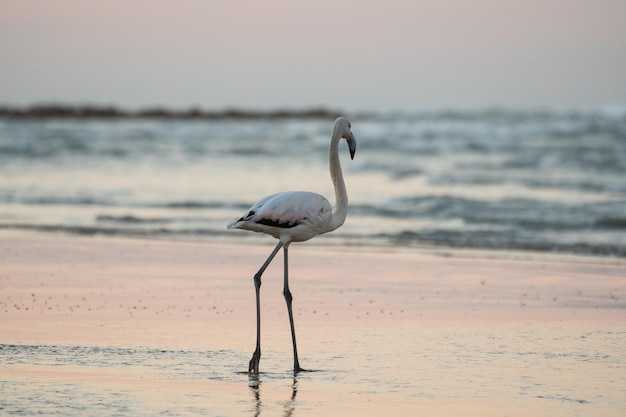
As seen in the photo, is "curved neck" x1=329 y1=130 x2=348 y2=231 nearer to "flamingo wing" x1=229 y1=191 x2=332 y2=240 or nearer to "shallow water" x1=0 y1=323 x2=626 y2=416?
"flamingo wing" x1=229 y1=191 x2=332 y2=240

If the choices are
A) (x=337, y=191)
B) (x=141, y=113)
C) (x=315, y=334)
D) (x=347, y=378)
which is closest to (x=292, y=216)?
(x=337, y=191)

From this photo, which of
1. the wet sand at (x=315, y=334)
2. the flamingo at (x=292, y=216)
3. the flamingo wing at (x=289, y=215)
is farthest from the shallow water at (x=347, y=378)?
the flamingo wing at (x=289, y=215)

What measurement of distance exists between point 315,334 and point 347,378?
58.4 inches

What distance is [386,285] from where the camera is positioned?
10.8 metres

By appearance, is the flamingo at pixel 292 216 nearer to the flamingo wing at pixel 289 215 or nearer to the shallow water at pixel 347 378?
the flamingo wing at pixel 289 215

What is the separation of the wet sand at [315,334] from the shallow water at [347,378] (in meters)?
0.02

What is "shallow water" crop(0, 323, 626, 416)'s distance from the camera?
242 inches

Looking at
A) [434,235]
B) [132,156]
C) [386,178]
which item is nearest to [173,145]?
[132,156]

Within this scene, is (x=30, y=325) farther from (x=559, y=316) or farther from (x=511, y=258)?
A: (x=511, y=258)

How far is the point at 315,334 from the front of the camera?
8406mm

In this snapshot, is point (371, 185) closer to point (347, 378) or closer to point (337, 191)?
point (337, 191)

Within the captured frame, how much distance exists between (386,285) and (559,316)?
6.80 ft

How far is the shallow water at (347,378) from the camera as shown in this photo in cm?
616

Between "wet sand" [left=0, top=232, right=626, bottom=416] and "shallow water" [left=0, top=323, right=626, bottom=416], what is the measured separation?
0.02 metres
